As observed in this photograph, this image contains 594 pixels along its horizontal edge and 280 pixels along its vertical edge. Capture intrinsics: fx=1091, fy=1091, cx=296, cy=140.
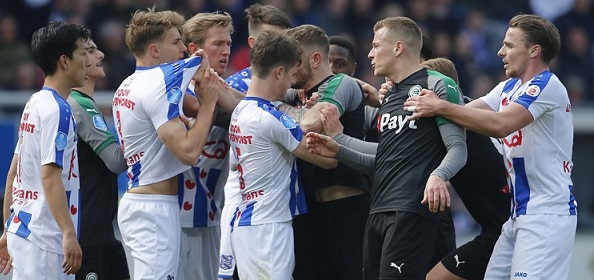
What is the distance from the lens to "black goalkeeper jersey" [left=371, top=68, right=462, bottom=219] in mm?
7395

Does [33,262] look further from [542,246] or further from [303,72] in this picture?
[542,246]

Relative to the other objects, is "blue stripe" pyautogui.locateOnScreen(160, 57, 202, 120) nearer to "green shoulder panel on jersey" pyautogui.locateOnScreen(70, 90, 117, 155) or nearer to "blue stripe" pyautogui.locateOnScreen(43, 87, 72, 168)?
"blue stripe" pyautogui.locateOnScreen(43, 87, 72, 168)

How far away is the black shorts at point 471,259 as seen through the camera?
26.5 ft

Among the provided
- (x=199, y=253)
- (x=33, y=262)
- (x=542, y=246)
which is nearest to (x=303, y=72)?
(x=199, y=253)

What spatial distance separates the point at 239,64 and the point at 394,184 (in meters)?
8.03

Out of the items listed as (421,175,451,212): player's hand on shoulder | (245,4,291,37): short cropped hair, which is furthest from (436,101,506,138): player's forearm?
(245,4,291,37): short cropped hair

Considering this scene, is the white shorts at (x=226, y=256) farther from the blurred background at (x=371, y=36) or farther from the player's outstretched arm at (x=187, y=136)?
the blurred background at (x=371, y=36)

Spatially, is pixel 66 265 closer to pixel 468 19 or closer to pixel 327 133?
pixel 327 133

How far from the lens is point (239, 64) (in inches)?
600

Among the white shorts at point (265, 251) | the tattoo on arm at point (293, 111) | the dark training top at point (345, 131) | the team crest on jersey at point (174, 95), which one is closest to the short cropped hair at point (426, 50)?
the dark training top at point (345, 131)

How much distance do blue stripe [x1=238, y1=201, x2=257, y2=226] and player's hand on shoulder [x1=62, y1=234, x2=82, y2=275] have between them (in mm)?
1145

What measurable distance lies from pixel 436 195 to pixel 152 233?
6.73 ft

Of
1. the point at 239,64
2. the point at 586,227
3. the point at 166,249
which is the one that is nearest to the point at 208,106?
the point at 166,249

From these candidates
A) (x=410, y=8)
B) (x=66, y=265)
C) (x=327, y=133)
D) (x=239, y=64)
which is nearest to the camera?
(x=66, y=265)
